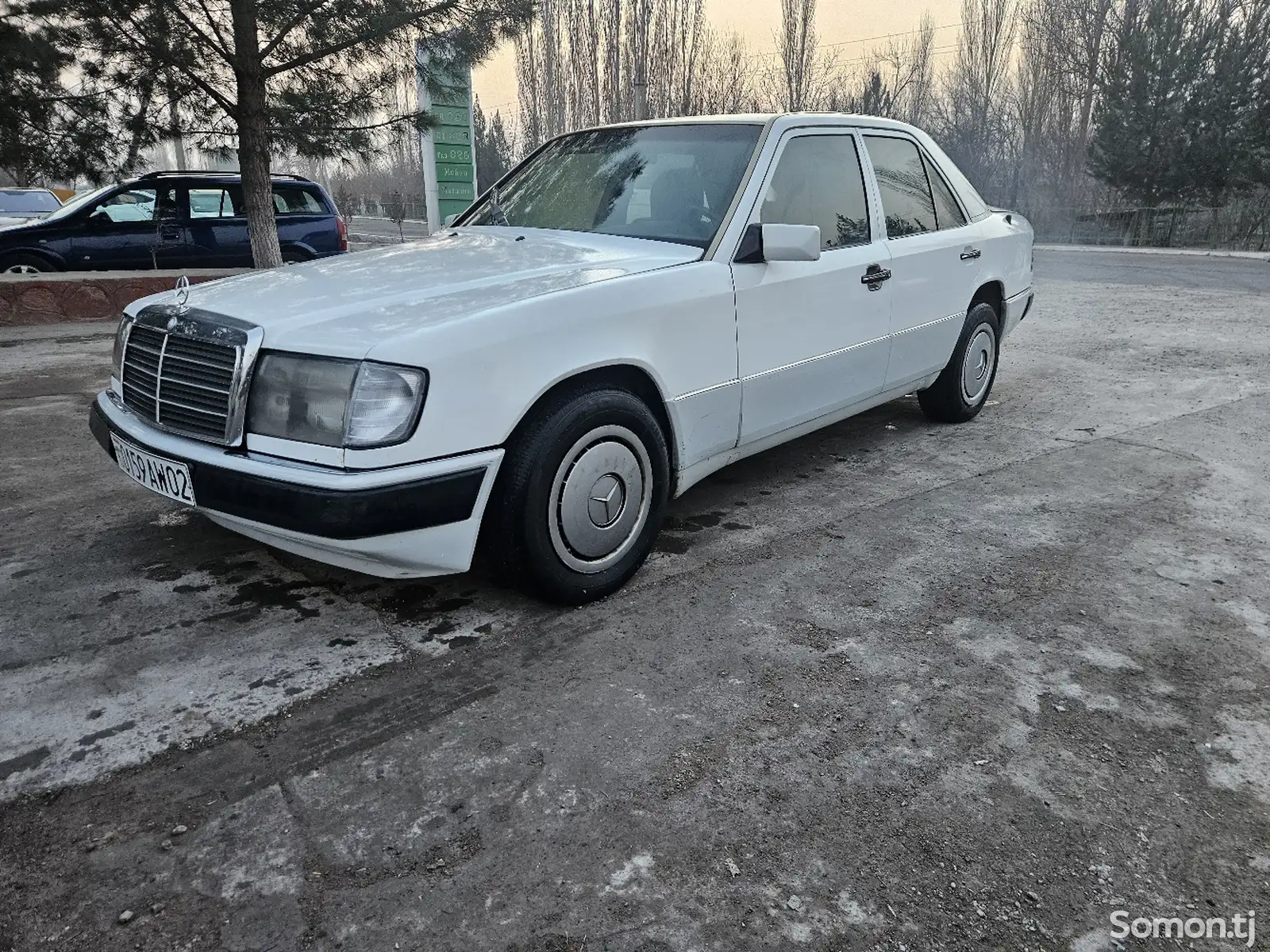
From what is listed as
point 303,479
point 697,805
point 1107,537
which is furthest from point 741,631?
point 1107,537

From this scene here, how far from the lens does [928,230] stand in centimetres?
452

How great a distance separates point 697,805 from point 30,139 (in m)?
9.07

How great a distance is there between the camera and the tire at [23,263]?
10.3 metres

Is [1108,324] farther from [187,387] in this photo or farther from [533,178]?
[187,387]

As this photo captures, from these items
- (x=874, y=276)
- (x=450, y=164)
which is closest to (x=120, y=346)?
(x=874, y=276)

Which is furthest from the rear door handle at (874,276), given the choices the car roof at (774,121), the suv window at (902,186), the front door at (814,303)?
the car roof at (774,121)

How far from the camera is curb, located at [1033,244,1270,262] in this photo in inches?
792

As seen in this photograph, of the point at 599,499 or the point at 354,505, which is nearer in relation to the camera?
the point at 354,505

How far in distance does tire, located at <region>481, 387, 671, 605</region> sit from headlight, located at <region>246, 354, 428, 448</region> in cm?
39

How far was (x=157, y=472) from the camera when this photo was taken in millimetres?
2777

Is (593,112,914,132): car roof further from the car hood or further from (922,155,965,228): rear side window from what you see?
the car hood

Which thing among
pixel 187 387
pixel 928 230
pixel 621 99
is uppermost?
pixel 621 99

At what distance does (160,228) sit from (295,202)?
168 cm

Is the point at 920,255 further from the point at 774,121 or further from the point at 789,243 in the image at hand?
the point at 789,243
